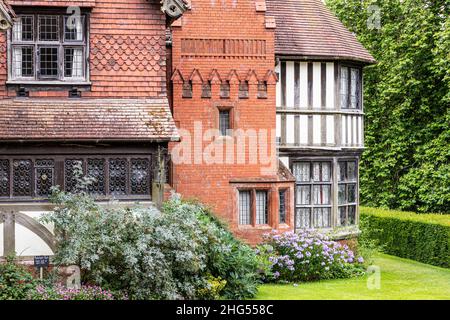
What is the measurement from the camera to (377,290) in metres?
22.5

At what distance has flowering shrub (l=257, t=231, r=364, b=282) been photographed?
23.1 metres

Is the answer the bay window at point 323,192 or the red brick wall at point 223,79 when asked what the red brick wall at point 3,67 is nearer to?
the red brick wall at point 223,79

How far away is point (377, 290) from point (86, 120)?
8.12 meters

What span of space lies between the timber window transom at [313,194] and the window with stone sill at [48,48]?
835 centimetres

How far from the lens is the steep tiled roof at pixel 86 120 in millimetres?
19828

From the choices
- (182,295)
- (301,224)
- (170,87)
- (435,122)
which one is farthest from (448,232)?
(182,295)

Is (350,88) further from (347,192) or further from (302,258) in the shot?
(302,258)

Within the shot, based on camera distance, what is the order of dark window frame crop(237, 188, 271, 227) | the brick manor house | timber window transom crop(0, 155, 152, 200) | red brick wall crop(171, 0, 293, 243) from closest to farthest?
1. timber window transom crop(0, 155, 152, 200)
2. the brick manor house
3. red brick wall crop(171, 0, 293, 243)
4. dark window frame crop(237, 188, 271, 227)

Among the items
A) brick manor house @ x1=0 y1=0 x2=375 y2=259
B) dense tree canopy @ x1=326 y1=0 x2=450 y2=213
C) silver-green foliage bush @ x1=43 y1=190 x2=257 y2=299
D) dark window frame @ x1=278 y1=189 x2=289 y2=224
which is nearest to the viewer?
silver-green foliage bush @ x1=43 y1=190 x2=257 y2=299

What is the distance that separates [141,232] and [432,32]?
2049 centimetres

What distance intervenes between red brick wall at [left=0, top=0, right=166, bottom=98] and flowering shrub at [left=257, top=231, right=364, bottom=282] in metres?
5.28

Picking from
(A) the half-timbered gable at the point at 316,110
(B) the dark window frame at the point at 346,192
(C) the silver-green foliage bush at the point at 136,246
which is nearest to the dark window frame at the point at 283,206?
(A) the half-timbered gable at the point at 316,110

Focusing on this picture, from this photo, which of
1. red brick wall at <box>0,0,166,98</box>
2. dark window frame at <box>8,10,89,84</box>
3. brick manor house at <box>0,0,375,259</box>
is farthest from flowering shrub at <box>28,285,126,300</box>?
dark window frame at <box>8,10,89,84</box>

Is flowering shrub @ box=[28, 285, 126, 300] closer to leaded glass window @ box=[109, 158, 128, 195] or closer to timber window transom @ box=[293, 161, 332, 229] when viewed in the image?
leaded glass window @ box=[109, 158, 128, 195]
